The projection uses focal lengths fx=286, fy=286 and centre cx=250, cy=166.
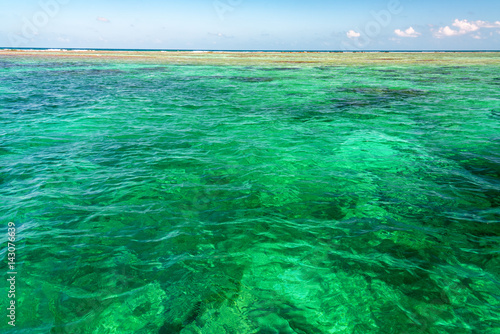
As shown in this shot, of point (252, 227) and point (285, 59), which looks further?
point (285, 59)

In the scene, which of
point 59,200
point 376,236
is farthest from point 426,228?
point 59,200

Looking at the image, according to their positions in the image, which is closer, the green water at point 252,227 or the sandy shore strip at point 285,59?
the green water at point 252,227

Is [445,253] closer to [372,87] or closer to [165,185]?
[165,185]

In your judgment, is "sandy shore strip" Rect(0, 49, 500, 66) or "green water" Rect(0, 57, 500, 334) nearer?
"green water" Rect(0, 57, 500, 334)

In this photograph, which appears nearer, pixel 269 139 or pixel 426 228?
pixel 426 228

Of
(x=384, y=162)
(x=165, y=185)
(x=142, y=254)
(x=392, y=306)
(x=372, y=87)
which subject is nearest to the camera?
(x=392, y=306)

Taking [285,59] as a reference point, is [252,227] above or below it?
above

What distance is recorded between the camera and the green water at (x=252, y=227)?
485cm

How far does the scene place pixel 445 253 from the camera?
619 cm

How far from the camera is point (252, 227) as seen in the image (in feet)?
23.7

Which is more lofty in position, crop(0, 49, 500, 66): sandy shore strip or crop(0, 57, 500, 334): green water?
crop(0, 57, 500, 334): green water

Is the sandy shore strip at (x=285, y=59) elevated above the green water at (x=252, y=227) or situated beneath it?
situated beneath

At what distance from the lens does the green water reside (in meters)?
4.85

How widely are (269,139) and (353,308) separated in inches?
382
